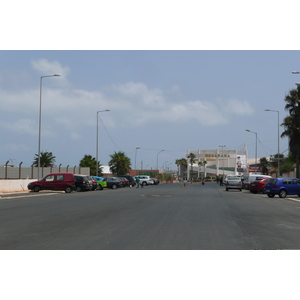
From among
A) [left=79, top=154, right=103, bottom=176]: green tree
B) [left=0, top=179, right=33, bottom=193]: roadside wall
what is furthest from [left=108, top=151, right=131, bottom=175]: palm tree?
[left=0, top=179, right=33, bottom=193]: roadside wall

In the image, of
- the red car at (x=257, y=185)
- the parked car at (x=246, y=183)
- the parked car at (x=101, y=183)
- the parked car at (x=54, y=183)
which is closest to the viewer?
the parked car at (x=54, y=183)

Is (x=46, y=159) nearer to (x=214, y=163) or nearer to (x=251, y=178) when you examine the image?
(x=251, y=178)

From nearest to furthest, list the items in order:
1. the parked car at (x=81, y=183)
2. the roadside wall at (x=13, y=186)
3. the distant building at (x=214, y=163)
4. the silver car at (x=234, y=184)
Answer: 1. the roadside wall at (x=13, y=186)
2. the parked car at (x=81, y=183)
3. the silver car at (x=234, y=184)
4. the distant building at (x=214, y=163)

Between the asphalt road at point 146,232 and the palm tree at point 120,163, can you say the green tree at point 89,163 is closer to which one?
the palm tree at point 120,163

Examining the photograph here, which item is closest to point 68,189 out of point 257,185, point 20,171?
point 20,171

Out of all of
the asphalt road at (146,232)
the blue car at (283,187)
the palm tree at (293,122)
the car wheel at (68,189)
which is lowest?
the car wheel at (68,189)

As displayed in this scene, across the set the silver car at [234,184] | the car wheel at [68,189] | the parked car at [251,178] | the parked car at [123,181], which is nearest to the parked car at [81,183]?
the car wheel at [68,189]

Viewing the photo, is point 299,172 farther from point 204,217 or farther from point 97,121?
point 204,217

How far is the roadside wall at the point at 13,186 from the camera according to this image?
37.5m

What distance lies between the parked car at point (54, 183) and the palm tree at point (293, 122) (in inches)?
1059

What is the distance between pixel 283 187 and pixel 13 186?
2335cm

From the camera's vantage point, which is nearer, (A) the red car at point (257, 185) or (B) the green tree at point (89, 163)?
(A) the red car at point (257, 185)

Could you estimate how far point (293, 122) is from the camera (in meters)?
51.6

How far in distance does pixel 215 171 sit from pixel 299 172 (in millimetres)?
96976
